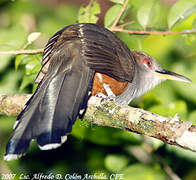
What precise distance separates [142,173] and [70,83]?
1026 millimetres

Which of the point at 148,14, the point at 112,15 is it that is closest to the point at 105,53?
the point at 112,15

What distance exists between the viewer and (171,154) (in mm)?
3633

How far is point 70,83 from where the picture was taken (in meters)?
2.92

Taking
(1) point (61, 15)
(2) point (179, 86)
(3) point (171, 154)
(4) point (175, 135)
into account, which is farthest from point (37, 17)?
(4) point (175, 135)

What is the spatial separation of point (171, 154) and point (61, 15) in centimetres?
272

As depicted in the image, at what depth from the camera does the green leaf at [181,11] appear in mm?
3812

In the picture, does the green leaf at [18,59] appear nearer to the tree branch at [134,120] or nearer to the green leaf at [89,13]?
the tree branch at [134,120]

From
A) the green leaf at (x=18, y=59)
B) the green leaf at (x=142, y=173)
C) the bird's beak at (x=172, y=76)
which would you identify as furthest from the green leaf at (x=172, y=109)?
the green leaf at (x=18, y=59)

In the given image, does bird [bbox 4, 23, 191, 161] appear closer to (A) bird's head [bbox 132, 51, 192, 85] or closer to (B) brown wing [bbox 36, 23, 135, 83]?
(B) brown wing [bbox 36, 23, 135, 83]

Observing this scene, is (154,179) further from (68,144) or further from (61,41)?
(61,41)

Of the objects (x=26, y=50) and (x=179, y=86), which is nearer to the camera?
(x=26, y=50)

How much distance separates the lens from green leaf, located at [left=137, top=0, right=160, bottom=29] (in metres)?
3.87

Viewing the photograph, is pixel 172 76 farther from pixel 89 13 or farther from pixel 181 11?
pixel 89 13

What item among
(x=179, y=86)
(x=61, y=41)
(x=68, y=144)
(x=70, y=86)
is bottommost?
(x=68, y=144)
